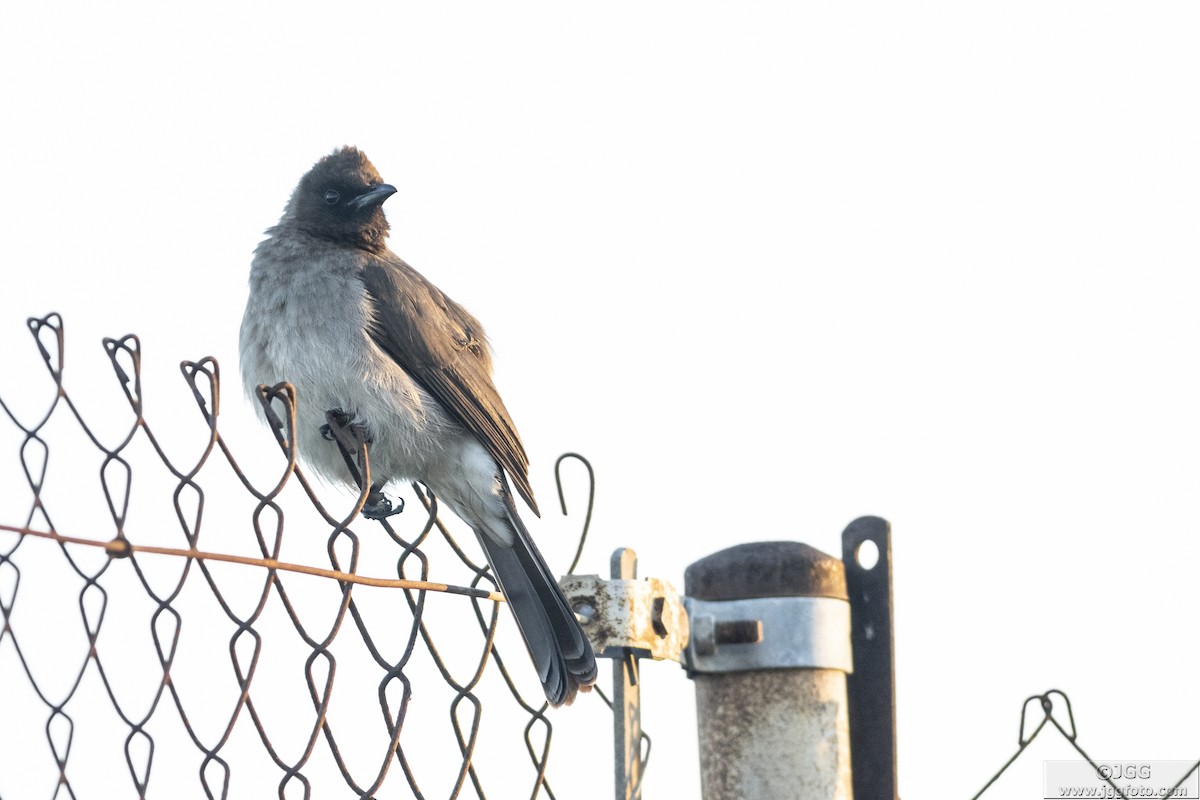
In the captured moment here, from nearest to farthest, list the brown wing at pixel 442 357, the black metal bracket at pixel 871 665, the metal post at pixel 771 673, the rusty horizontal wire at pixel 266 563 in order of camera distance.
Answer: the rusty horizontal wire at pixel 266 563
the metal post at pixel 771 673
the black metal bracket at pixel 871 665
the brown wing at pixel 442 357

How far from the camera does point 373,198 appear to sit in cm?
497

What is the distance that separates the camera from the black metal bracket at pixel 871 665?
2680 mm

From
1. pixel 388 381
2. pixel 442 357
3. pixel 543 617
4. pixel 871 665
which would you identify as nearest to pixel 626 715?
pixel 871 665

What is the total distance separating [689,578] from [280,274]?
224 centimetres

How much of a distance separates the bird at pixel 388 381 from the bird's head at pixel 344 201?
0.14 metres

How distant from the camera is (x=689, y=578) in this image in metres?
2.76

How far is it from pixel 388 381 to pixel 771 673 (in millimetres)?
1984

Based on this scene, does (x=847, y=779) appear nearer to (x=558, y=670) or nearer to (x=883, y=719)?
(x=883, y=719)

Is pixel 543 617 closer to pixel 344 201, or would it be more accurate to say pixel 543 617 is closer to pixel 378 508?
pixel 378 508

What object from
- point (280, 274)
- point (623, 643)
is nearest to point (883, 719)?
point (623, 643)

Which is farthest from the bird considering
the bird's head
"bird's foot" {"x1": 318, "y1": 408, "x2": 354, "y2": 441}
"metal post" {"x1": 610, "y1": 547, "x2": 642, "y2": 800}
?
"metal post" {"x1": 610, "y1": 547, "x2": 642, "y2": 800}

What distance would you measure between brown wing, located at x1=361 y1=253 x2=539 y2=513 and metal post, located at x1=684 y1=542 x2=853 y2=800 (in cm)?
165

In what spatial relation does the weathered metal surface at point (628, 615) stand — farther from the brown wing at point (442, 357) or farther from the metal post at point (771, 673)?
the brown wing at point (442, 357)

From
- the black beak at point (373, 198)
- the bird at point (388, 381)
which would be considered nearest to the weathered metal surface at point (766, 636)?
the bird at point (388, 381)
